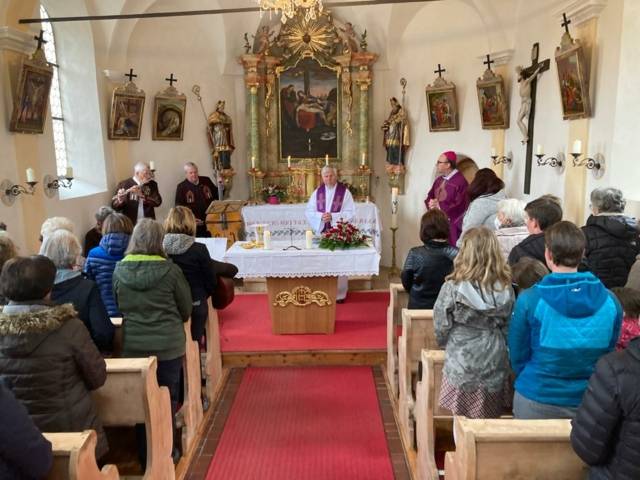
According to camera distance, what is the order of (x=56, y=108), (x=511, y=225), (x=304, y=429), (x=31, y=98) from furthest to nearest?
(x=56, y=108) → (x=31, y=98) → (x=511, y=225) → (x=304, y=429)

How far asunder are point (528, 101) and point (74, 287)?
6.52 metres

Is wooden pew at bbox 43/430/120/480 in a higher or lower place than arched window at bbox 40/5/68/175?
lower

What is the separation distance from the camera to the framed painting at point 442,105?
910cm

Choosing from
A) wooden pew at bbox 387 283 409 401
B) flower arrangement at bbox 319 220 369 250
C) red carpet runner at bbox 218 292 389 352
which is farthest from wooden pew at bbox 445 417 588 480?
flower arrangement at bbox 319 220 369 250

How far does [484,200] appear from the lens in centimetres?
521

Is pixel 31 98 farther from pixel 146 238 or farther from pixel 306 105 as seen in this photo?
pixel 306 105

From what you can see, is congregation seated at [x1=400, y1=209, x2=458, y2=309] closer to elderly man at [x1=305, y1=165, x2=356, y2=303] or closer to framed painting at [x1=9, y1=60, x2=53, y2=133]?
elderly man at [x1=305, y1=165, x2=356, y2=303]

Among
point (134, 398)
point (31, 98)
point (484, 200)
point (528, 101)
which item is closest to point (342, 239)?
point (484, 200)

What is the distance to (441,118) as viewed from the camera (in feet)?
30.5

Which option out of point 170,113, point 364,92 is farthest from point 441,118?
point 170,113

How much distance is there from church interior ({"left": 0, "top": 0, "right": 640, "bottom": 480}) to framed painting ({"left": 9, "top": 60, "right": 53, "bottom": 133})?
0.09ft

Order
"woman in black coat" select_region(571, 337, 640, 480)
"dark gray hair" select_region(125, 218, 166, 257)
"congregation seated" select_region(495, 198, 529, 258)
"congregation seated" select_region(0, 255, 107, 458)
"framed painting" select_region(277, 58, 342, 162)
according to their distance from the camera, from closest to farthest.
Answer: "woman in black coat" select_region(571, 337, 640, 480)
"congregation seated" select_region(0, 255, 107, 458)
"dark gray hair" select_region(125, 218, 166, 257)
"congregation seated" select_region(495, 198, 529, 258)
"framed painting" select_region(277, 58, 342, 162)

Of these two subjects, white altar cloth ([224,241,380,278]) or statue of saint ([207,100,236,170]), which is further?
statue of saint ([207,100,236,170])

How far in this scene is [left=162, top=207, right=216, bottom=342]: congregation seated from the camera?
12.6ft
